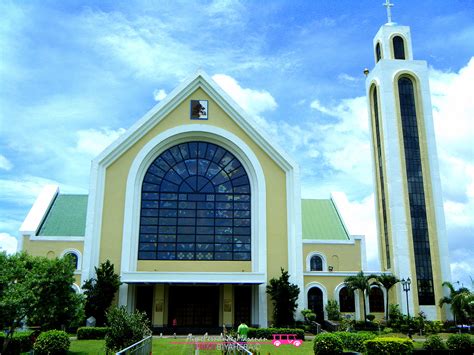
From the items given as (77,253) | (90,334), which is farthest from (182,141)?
(90,334)

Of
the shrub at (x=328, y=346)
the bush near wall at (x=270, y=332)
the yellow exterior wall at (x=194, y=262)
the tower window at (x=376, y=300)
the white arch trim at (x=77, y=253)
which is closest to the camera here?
the shrub at (x=328, y=346)

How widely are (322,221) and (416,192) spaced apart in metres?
8.62

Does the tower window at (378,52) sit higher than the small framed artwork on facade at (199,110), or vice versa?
the tower window at (378,52)

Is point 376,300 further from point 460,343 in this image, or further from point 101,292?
point 101,292

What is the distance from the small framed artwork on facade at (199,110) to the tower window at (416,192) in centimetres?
1824

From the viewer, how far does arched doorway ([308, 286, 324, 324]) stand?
37756 mm

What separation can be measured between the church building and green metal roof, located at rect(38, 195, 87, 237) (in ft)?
0.40

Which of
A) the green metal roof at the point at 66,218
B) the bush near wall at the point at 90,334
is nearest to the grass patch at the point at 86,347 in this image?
the bush near wall at the point at 90,334

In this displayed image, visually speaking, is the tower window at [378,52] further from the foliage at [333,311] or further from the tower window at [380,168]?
the foliage at [333,311]

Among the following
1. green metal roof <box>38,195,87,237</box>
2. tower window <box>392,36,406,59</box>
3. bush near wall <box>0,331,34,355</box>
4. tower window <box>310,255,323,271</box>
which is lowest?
bush near wall <box>0,331,34,355</box>

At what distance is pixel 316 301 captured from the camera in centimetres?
3797

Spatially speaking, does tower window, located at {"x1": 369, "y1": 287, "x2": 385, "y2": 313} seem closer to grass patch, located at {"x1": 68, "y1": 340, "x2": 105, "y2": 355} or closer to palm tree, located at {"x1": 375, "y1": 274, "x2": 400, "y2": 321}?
palm tree, located at {"x1": 375, "y1": 274, "x2": 400, "y2": 321}

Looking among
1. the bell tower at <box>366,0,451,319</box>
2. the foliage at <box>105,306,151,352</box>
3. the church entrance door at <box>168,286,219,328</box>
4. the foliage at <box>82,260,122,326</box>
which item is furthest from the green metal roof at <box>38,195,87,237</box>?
the bell tower at <box>366,0,451,319</box>

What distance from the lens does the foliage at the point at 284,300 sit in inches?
1293
